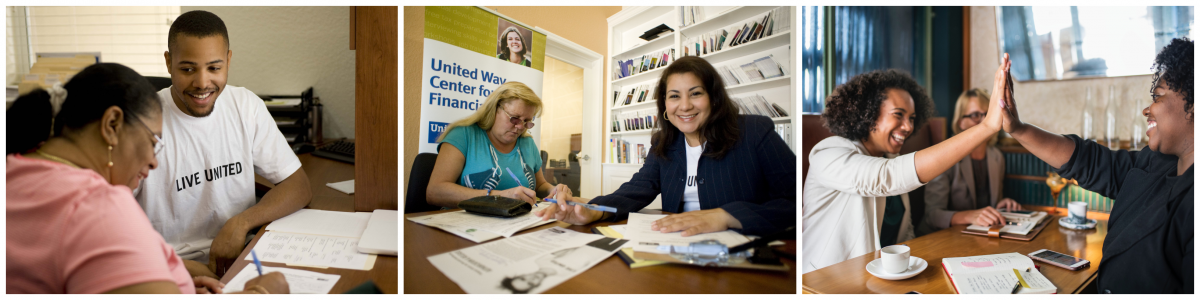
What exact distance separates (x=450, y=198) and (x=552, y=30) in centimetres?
44

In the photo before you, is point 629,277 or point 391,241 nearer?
point 629,277

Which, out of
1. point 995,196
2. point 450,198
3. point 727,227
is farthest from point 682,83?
point 995,196

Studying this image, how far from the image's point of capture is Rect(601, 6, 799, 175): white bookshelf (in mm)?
938

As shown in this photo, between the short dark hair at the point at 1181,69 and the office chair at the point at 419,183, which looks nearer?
the office chair at the point at 419,183

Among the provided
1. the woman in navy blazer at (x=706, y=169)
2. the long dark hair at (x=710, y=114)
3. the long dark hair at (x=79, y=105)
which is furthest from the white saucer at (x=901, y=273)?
the long dark hair at (x=79, y=105)

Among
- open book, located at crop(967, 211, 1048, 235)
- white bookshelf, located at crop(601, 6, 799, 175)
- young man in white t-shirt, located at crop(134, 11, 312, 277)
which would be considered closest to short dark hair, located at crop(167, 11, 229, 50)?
young man in white t-shirt, located at crop(134, 11, 312, 277)

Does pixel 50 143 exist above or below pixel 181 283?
above

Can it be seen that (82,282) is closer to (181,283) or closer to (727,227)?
(181,283)

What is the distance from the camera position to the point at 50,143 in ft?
2.47

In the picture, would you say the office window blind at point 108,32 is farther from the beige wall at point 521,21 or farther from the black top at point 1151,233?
the black top at point 1151,233

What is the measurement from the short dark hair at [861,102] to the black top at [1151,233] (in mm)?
552

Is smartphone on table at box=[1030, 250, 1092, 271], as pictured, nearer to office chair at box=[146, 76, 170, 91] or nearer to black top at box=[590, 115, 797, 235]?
black top at box=[590, 115, 797, 235]

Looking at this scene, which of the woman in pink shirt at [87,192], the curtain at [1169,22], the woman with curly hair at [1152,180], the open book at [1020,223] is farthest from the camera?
the open book at [1020,223]

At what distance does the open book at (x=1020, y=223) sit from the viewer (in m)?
1.49
